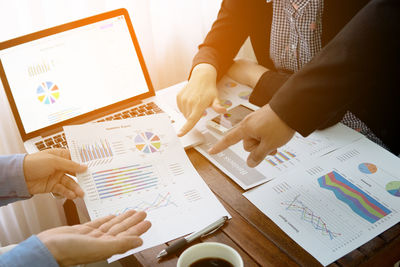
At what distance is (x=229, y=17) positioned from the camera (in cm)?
121

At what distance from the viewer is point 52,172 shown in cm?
81

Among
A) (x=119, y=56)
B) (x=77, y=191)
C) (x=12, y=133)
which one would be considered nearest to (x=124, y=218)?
(x=77, y=191)

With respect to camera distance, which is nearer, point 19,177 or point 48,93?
point 19,177

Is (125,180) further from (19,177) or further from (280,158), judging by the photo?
(280,158)

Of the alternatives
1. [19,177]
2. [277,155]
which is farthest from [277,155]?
[19,177]

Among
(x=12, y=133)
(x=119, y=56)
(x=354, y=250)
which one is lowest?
(x=354, y=250)

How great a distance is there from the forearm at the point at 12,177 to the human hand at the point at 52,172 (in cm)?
1

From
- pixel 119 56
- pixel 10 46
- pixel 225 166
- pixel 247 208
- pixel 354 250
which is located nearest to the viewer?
pixel 354 250

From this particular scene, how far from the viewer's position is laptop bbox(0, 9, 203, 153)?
988 millimetres

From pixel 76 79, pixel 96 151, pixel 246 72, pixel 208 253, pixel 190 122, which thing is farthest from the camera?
pixel 246 72

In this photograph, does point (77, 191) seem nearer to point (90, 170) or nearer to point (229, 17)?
point (90, 170)

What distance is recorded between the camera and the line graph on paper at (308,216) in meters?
0.68

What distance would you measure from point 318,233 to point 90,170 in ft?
1.59

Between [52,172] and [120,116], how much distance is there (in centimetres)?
32
